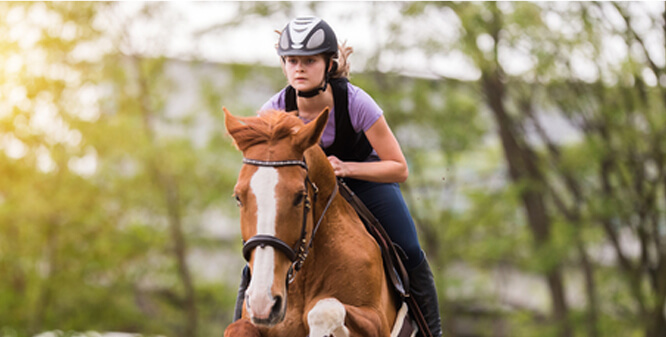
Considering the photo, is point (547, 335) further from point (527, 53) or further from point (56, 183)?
point (56, 183)

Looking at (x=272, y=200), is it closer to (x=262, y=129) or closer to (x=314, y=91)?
(x=262, y=129)

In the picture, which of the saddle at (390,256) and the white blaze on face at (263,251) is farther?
the saddle at (390,256)

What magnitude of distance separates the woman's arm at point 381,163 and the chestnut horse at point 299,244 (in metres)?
0.18

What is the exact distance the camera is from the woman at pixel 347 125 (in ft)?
13.1

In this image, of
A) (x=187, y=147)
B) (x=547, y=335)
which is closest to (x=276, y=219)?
(x=547, y=335)

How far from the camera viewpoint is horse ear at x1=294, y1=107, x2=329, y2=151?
11.3 ft

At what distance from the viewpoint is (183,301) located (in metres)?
21.7

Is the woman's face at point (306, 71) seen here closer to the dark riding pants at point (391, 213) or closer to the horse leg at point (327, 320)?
the dark riding pants at point (391, 213)

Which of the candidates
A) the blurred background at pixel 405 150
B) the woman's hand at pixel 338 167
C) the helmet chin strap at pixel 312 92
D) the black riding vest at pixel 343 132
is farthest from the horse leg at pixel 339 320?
the blurred background at pixel 405 150

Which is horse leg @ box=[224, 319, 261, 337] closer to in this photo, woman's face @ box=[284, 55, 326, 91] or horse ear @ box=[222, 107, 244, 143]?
horse ear @ box=[222, 107, 244, 143]

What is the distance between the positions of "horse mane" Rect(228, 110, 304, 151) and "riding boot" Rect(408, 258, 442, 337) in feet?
5.24

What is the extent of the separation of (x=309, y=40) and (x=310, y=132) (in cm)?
77

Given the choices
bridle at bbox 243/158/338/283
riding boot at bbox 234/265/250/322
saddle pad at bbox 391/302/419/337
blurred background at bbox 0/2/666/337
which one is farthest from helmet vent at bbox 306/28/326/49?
blurred background at bbox 0/2/666/337

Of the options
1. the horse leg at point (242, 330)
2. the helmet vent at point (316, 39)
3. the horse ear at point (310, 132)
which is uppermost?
the helmet vent at point (316, 39)
